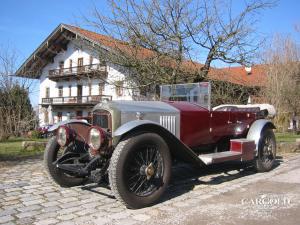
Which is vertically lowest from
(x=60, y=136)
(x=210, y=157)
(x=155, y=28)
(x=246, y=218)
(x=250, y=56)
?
(x=246, y=218)

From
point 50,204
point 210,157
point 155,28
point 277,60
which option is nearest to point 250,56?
point 155,28

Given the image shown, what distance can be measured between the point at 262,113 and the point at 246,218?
14.6 feet

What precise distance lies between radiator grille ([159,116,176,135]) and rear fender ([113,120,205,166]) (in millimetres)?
350

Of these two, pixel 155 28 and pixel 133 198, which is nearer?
pixel 133 198

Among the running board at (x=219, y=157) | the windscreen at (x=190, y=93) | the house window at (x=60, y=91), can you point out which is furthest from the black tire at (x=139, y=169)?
→ the house window at (x=60, y=91)

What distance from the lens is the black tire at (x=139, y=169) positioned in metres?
4.70

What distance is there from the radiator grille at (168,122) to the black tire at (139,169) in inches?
24.6

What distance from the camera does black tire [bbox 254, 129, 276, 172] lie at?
7528 mm

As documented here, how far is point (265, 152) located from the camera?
7.82 meters

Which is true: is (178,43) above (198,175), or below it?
above

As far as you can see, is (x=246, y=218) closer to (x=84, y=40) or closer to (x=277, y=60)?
(x=84, y=40)

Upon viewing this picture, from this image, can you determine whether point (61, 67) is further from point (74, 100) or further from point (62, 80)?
point (74, 100)

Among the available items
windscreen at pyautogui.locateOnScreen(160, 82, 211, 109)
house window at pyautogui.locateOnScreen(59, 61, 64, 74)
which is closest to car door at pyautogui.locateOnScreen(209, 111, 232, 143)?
windscreen at pyautogui.locateOnScreen(160, 82, 211, 109)

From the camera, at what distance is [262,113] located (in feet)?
27.9
